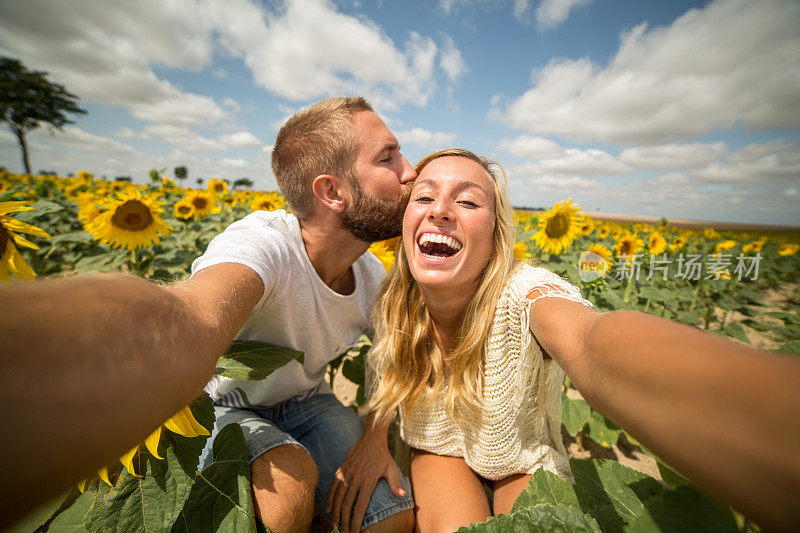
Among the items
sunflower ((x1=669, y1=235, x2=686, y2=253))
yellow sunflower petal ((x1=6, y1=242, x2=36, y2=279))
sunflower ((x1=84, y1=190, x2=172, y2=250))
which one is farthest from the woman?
sunflower ((x1=669, y1=235, x2=686, y2=253))

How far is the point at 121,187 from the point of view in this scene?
23.4 ft

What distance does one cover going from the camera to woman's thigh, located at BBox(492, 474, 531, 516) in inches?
70.6

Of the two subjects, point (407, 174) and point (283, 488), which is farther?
point (407, 174)

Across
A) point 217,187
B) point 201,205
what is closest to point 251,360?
point 201,205

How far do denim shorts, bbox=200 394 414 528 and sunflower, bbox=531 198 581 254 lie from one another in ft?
9.45

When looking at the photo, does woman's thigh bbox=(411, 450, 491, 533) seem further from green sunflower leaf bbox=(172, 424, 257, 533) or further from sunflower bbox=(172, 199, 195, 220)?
sunflower bbox=(172, 199, 195, 220)

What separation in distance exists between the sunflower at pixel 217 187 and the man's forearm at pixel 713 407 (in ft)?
23.5

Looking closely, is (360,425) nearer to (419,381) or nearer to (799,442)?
(419,381)

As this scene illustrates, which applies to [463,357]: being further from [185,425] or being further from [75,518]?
[75,518]

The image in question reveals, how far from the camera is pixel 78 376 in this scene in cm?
42

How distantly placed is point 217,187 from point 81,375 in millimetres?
7060

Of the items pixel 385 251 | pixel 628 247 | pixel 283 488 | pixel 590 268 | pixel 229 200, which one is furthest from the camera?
pixel 229 200

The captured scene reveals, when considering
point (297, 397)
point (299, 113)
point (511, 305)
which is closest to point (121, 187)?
point (299, 113)

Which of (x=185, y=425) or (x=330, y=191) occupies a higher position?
(x=330, y=191)
